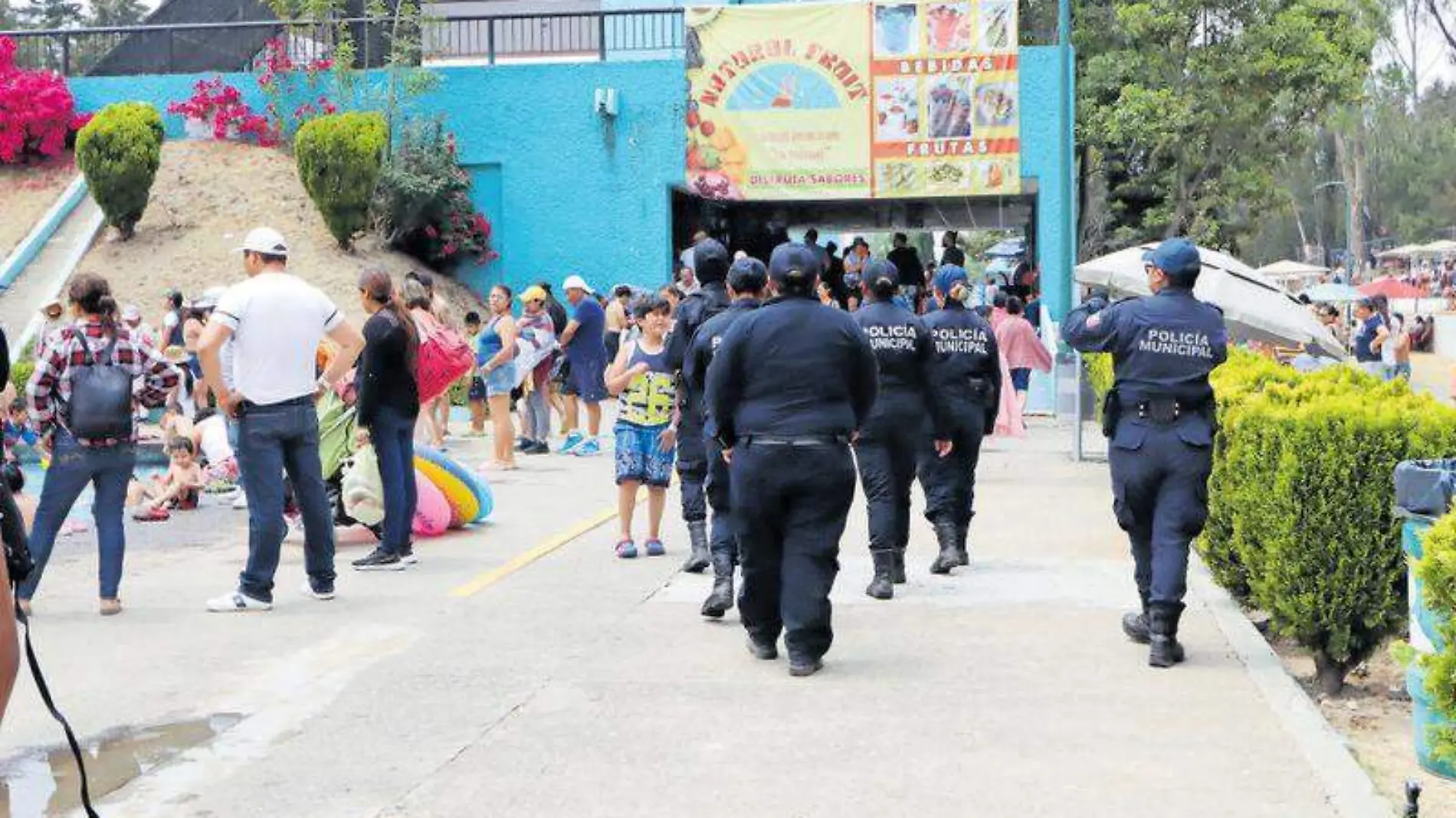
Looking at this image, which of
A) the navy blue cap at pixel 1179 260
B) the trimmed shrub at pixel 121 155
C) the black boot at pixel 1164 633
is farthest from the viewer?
the trimmed shrub at pixel 121 155

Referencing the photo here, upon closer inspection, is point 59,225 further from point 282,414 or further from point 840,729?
point 840,729

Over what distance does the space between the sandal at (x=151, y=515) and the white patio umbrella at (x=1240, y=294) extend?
707 centimetres

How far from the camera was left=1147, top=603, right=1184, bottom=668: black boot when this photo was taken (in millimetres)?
7832

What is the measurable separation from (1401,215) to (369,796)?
107539 millimetres

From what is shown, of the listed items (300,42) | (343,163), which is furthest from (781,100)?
(300,42)

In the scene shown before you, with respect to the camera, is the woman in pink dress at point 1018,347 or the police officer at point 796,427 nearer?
the police officer at point 796,427

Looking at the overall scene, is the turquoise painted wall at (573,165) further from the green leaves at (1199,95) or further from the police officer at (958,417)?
the police officer at (958,417)

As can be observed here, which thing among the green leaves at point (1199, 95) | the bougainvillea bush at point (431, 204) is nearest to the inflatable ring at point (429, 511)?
the bougainvillea bush at point (431, 204)

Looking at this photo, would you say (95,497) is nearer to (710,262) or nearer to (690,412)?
(690,412)

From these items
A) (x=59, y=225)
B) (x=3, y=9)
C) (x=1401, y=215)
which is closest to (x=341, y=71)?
(x=59, y=225)

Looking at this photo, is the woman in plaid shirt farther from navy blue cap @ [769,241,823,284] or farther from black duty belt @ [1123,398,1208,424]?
black duty belt @ [1123,398,1208,424]

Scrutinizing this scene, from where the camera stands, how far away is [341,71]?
87.6 ft

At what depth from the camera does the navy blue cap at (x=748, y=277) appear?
8688 mm

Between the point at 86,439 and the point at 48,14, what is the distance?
76165 millimetres
